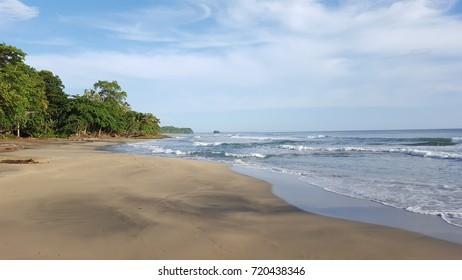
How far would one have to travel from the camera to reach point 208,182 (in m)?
9.90

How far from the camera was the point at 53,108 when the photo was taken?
5088 cm

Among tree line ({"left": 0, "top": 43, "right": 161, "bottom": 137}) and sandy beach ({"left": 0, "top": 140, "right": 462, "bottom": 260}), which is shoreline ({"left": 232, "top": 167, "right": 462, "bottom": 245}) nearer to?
sandy beach ({"left": 0, "top": 140, "right": 462, "bottom": 260})

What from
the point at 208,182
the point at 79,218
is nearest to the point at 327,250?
the point at 79,218

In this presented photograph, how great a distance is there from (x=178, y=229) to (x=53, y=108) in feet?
175

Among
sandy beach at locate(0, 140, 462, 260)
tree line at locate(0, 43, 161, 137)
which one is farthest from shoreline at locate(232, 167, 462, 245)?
tree line at locate(0, 43, 161, 137)

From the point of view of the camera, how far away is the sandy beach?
4027 millimetres

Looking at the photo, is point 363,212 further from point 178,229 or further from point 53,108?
point 53,108

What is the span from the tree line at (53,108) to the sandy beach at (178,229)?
1683cm

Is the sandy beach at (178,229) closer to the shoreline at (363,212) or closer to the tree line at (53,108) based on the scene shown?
the shoreline at (363,212)

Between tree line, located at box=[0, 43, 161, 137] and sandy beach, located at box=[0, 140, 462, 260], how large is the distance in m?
16.8

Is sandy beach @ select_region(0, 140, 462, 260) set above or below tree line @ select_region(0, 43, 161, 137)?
below

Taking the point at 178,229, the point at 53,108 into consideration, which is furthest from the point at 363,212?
the point at 53,108

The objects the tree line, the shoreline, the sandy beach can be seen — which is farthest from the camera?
the tree line

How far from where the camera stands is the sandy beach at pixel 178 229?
4.03 meters
